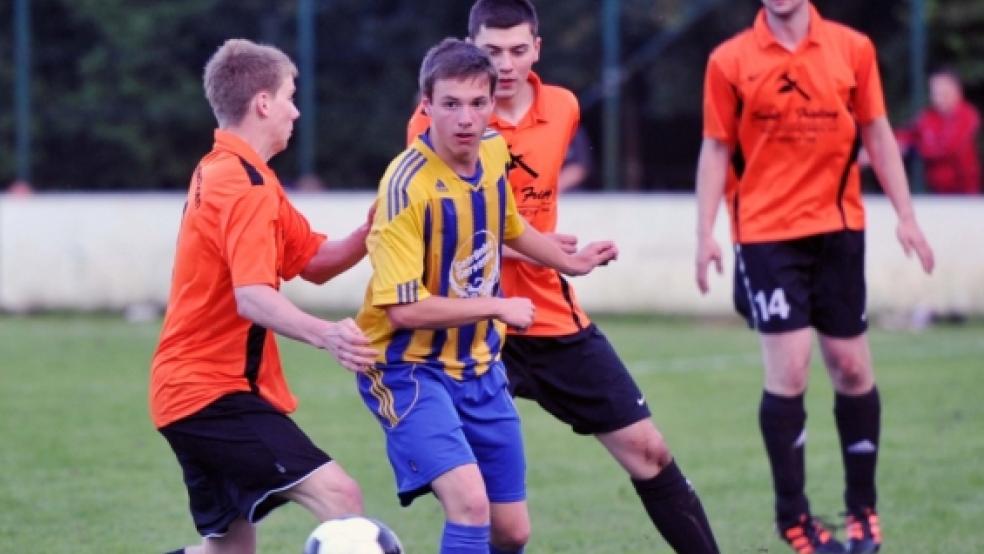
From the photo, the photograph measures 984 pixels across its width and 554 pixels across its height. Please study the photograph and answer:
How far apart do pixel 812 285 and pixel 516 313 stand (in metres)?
2.07

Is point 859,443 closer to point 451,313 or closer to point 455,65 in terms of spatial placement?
point 451,313

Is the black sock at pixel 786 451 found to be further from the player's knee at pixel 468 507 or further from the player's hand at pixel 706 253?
the player's knee at pixel 468 507

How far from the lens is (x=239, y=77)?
4996 millimetres

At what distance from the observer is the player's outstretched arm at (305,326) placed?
14.9 ft

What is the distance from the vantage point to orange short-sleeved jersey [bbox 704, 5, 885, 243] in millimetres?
6461

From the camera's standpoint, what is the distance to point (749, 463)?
8234mm

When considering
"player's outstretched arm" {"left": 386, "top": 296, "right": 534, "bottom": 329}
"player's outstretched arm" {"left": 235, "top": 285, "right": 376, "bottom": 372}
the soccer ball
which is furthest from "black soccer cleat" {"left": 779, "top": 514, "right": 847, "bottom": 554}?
"player's outstretched arm" {"left": 235, "top": 285, "right": 376, "bottom": 372}

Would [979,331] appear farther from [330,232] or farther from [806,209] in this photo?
[806,209]

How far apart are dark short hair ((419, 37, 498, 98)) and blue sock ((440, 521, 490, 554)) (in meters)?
1.17

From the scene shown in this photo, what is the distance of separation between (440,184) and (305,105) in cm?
1182

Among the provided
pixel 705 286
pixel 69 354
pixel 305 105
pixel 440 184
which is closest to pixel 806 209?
pixel 705 286

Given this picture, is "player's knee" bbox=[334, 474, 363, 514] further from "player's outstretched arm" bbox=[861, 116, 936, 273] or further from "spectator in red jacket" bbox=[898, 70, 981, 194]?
"spectator in red jacket" bbox=[898, 70, 981, 194]

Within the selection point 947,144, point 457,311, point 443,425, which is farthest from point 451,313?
point 947,144

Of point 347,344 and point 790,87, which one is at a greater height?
point 790,87
